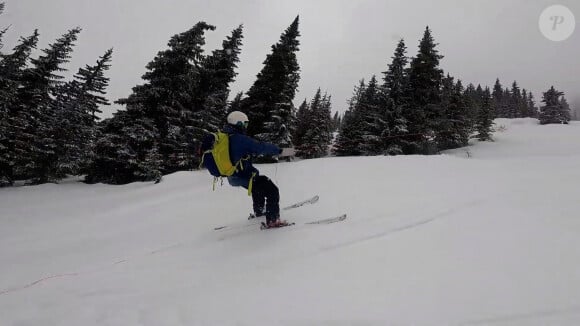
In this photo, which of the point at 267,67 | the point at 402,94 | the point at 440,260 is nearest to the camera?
the point at 440,260

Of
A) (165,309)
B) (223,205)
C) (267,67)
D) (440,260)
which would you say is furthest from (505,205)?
(267,67)

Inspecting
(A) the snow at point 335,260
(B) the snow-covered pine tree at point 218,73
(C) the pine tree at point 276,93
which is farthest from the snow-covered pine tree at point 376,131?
(A) the snow at point 335,260

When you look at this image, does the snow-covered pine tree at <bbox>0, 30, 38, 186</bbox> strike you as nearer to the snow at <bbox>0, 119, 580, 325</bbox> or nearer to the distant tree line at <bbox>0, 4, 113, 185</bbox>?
the distant tree line at <bbox>0, 4, 113, 185</bbox>

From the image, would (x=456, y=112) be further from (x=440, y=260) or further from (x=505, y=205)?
(x=440, y=260)

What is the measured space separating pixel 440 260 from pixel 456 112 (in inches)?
1395

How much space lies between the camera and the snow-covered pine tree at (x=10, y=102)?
21.2 metres

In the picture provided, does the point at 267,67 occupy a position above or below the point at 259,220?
above

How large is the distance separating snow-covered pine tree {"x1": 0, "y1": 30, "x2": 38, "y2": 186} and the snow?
1455 cm

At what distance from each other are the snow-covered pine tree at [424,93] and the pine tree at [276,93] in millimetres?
11639

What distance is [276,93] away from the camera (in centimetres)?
2711

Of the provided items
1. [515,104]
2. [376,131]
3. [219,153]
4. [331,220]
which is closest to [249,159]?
[219,153]

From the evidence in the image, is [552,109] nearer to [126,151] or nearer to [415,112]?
[415,112]

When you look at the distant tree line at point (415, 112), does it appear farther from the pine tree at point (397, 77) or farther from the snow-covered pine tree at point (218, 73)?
the snow-covered pine tree at point (218, 73)

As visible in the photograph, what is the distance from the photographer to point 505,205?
6738 mm
